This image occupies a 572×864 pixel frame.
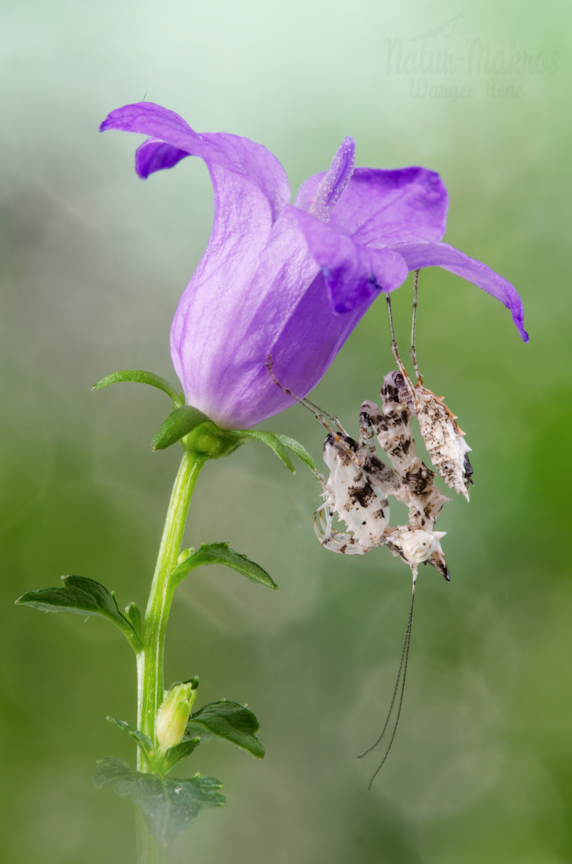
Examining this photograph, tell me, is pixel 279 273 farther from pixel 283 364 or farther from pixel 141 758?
pixel 141 758

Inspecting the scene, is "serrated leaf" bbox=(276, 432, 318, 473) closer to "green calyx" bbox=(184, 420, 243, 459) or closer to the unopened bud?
"green calyx" bbox=(184, 420, 243, 459)

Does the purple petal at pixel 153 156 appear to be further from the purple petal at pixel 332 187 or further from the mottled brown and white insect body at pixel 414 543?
the mottled brown and white insect body at pixel 414 543

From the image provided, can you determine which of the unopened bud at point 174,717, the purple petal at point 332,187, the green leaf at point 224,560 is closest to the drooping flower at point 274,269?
the purple petal at point 332,187

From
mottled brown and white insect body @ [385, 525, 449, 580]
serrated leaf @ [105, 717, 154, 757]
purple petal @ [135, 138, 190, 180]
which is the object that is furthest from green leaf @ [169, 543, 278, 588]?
purple petal @ [135, 138, 190, 180]

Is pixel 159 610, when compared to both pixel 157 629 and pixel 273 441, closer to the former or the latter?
pixel 157 629

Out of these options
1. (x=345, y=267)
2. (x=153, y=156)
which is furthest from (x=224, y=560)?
(x=153, y=156)

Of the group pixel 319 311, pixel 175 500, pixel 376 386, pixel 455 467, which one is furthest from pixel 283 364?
pixel 376 386
